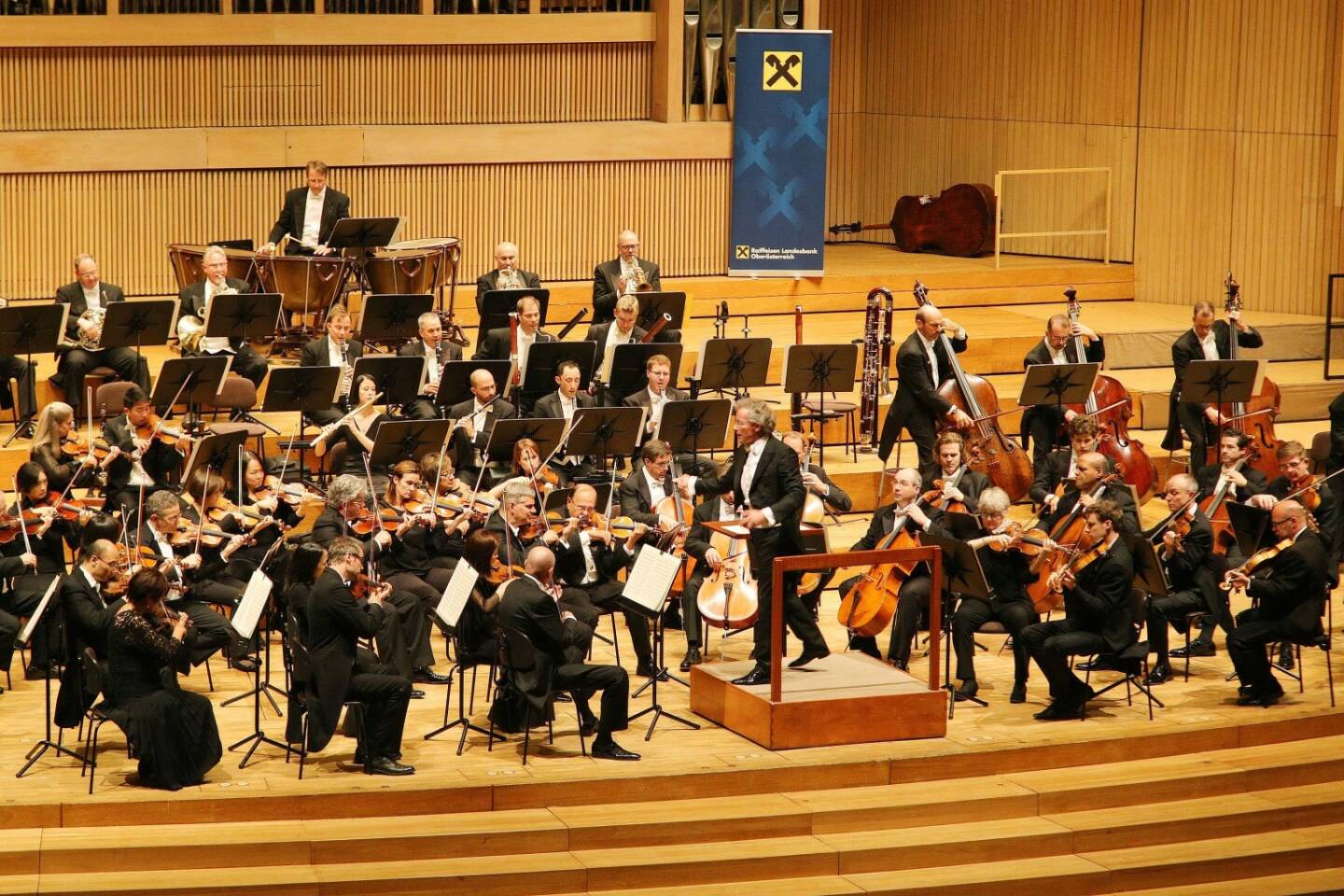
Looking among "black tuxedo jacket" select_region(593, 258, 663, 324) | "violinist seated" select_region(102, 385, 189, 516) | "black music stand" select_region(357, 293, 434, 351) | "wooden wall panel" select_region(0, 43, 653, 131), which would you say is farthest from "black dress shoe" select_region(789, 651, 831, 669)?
"wooden wall panel" select_region(0, 43, 653, 131)

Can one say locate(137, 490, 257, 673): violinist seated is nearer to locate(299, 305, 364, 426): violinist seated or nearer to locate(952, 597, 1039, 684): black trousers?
locate(299, 305, 364, 426): violinist seated

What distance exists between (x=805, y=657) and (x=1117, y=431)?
2.81 m

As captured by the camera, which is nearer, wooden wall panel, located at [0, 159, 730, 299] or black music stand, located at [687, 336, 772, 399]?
black music stand, located at [687, 336, 772, 399]

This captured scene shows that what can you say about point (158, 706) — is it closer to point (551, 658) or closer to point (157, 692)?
point (157, 692)

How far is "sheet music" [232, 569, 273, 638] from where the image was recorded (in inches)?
282

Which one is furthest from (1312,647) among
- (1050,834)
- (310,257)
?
(310,257)

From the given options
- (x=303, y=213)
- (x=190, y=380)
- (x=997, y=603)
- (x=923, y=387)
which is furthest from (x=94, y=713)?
(x=303, y=213)

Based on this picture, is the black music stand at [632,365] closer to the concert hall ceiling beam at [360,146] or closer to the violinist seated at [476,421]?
the violinist seated at [476,421]

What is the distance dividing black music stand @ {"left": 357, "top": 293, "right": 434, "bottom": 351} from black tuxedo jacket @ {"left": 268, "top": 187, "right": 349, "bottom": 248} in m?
1.40

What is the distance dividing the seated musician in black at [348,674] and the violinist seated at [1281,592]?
3354mm

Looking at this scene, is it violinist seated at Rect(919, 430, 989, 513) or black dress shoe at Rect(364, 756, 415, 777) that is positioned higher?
violinist seated at Rect(919, 430, 989, 513)

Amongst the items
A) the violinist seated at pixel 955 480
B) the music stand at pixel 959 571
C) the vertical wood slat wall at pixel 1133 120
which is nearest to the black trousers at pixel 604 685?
the music stand at pixel 959 571

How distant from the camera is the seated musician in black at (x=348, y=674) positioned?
7195mm

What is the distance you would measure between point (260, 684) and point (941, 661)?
293 cm
